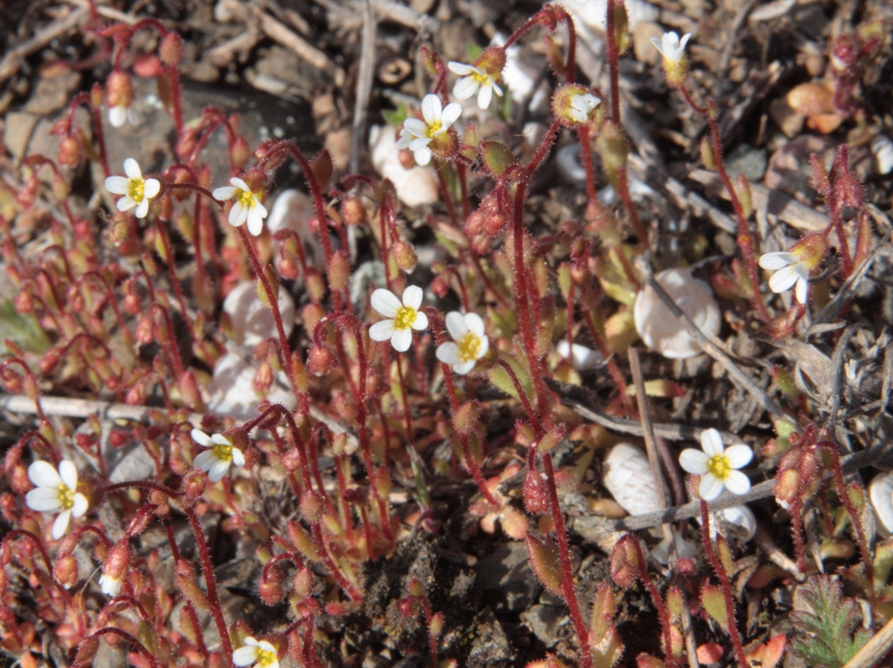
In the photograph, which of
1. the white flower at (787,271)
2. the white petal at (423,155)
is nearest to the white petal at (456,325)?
the white petal at (423,155)

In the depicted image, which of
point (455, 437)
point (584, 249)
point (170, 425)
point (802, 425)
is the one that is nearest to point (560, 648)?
point (455, 437)

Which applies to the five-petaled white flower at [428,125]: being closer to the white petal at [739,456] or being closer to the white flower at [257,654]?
the white petal at [739,456]

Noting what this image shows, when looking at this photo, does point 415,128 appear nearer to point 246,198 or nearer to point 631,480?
point 246,198

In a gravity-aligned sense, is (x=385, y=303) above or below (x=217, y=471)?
above

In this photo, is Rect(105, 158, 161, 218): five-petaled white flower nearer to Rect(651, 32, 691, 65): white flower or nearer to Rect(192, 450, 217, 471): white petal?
Rect(192, 450, 217, 471): white petal

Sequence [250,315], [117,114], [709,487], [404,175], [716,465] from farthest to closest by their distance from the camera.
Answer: [404,175] < [250,315] < [117,114] < [716,465] < [709,487]

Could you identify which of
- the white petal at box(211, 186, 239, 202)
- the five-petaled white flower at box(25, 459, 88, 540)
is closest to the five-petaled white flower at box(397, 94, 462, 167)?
the white petal at box(211, 186, 239, 202)

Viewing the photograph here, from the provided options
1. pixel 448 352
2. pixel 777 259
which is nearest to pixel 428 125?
pixel 448 352
